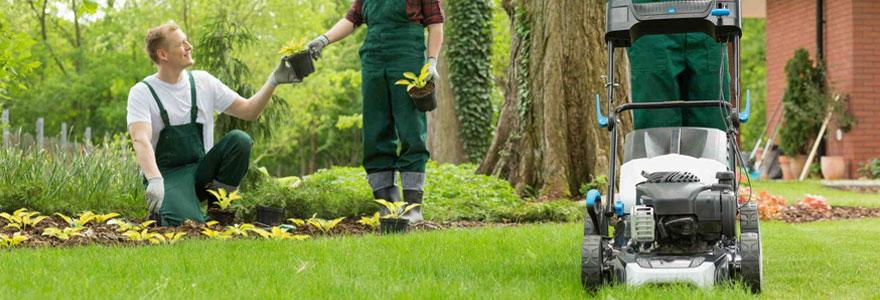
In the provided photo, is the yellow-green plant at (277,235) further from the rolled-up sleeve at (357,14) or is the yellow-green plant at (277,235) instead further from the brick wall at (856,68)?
the brick wall at (856,68)

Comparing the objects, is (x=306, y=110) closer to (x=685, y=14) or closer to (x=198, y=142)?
(x=198, y=142)

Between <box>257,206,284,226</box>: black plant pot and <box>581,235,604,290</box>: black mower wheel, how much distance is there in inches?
99.4

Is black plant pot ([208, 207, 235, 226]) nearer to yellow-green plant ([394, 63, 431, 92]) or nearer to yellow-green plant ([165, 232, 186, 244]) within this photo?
yellow-green plant ([165, 232, 186, 244])

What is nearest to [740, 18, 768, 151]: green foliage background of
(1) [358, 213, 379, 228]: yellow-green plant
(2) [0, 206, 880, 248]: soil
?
(2) [0, 206, 880, 248]: soil

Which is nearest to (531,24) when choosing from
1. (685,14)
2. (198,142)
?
(198,142)

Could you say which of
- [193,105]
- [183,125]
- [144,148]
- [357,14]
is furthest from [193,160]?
[357,14]

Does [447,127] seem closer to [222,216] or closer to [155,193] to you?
[222,216]

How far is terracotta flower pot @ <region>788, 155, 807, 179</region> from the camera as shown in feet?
51.1

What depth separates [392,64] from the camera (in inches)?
198

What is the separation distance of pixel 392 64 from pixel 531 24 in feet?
9.43

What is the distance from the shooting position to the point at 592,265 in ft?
9.06

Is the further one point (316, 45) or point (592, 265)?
point (316, 45)

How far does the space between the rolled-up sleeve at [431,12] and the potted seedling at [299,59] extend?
0.77 meters

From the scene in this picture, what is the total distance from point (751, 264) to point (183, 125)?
331cm
